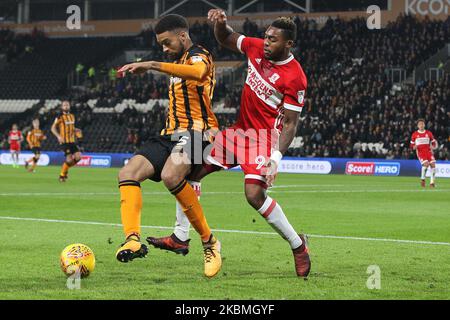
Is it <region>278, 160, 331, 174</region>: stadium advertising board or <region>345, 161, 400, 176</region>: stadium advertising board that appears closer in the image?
<region>345, 161, 400, 176</region>: stadium advertising board

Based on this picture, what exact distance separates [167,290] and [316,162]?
29.7 meters

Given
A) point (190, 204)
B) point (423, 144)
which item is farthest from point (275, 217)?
point (423, 144)

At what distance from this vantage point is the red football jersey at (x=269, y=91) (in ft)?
27.8

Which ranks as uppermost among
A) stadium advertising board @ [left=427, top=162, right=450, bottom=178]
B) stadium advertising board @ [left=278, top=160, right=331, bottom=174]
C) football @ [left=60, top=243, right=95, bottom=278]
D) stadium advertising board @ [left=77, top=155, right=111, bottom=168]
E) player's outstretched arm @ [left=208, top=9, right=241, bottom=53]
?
player's outstretched arm @ [left=208, top=9, right=241, bottom=53]

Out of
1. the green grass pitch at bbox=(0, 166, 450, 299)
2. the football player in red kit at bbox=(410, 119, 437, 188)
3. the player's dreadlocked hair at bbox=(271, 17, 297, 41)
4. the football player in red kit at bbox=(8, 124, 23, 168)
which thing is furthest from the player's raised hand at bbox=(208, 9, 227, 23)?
the football player in red kit at bbox=(8, 124, 23, 168)

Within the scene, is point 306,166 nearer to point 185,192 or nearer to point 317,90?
point 317,90

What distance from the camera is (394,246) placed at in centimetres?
1088

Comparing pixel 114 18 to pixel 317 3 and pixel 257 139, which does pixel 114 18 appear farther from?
pixel 257 139

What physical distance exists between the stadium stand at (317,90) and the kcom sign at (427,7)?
2263mm

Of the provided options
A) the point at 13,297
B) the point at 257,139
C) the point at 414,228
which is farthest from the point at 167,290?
the point at 414,228

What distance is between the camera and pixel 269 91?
8.62m

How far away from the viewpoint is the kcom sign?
4466 cm

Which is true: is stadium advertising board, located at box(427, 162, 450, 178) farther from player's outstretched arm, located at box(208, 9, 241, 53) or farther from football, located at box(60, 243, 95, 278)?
football, located at box(60, 243, 95, 278)

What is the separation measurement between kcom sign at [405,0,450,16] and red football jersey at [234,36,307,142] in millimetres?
37312
